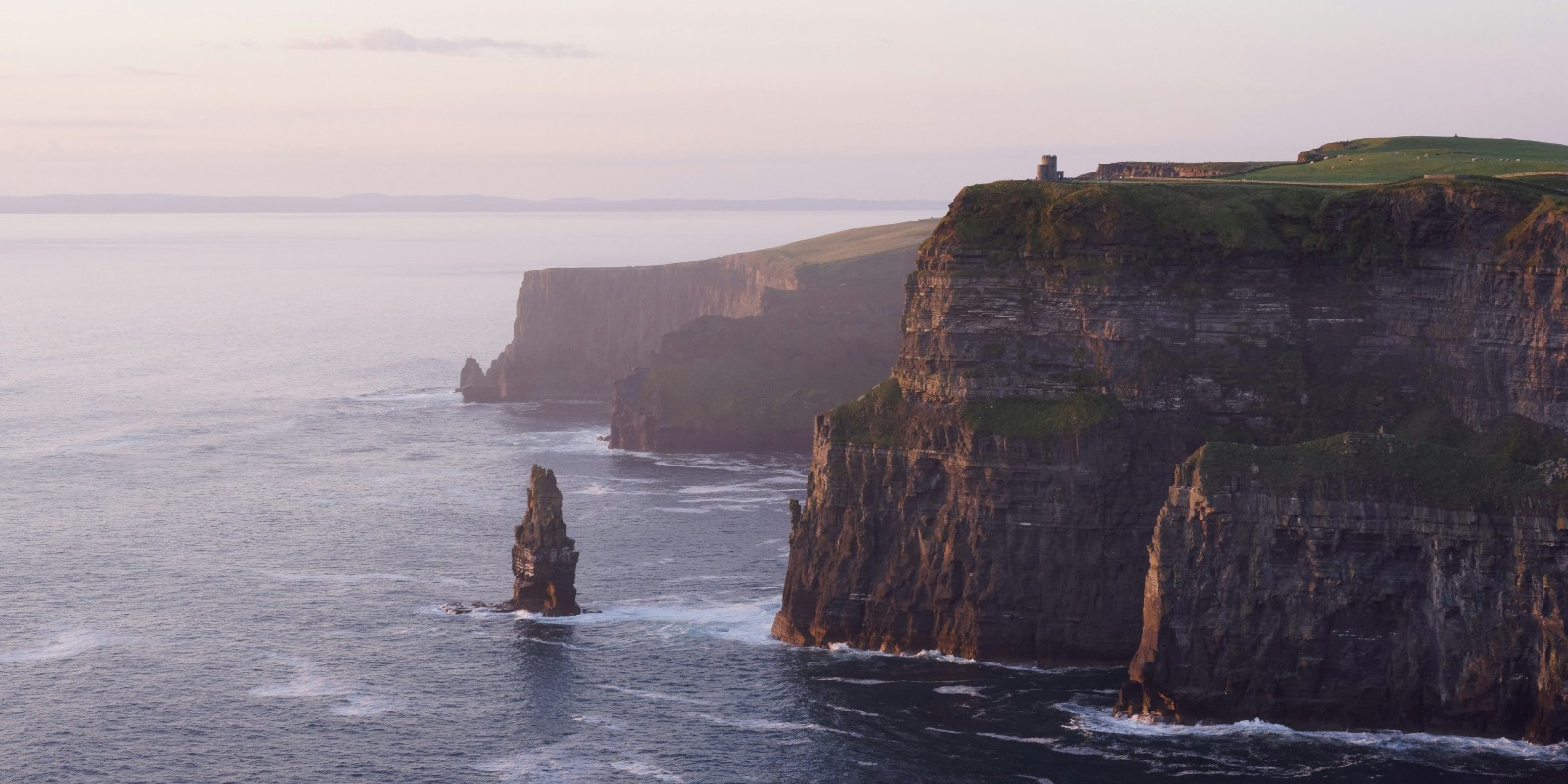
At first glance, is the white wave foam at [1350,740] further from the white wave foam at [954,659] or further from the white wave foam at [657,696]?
the white wave foam at [657,696]

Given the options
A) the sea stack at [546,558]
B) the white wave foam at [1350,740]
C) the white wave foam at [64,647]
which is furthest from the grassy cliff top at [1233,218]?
the white wave foam at [64,647]

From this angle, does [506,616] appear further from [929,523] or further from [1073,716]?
[1073,716]

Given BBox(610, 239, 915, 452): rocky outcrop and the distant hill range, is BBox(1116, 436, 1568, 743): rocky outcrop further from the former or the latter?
BBox(610, 239, 915, 452): rocky outcrop

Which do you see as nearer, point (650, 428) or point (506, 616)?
point (506, 616)

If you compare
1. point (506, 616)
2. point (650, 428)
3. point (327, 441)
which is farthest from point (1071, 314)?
point (327, 441)

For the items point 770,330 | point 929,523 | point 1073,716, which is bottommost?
point 1073,716
